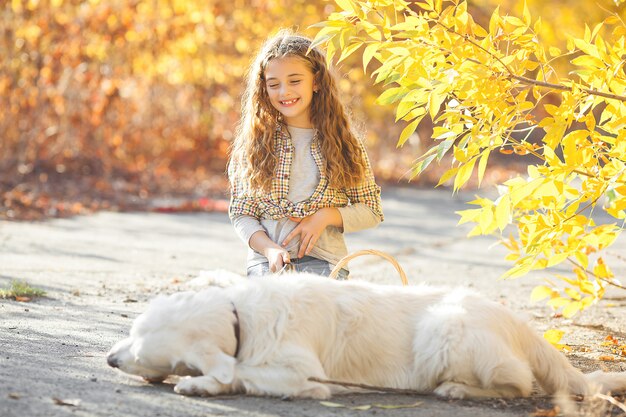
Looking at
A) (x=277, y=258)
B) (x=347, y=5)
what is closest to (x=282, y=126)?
(x=277, y=258)

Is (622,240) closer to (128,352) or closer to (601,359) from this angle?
(601,359)

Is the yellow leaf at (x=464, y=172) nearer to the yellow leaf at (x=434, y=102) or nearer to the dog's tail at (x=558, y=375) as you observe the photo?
the yellow leaf at (x=434, y=102)

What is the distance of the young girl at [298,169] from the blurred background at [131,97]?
6.43 m

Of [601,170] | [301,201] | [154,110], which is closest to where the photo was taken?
[601,170]

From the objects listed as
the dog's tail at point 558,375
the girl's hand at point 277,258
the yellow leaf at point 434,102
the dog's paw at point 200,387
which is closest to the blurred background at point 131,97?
the girl's hand at point 277,258

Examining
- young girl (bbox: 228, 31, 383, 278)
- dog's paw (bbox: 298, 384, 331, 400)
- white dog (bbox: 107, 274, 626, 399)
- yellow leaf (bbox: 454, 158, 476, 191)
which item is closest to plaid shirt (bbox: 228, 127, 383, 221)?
young girl (bbox: 228, 31, 383, 278)

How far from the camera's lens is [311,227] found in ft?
16.8

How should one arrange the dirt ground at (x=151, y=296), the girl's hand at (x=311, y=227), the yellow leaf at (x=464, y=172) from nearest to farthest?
1. the dirt ground at (x=151, y=296)
2. the yellow leaf at (x=464, y=172)
3. the girl's hand at (x=311, y=227)

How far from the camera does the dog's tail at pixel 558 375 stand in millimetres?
4027

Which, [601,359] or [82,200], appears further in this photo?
[82,200]

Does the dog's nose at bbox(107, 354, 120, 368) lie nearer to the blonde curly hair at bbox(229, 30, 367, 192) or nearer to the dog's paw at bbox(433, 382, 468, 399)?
the dog's paw at bbox(433, 382, 468, 399)

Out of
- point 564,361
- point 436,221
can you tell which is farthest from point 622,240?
point 564,361

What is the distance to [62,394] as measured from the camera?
11.8 feet

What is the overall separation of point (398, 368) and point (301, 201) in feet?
5.01
